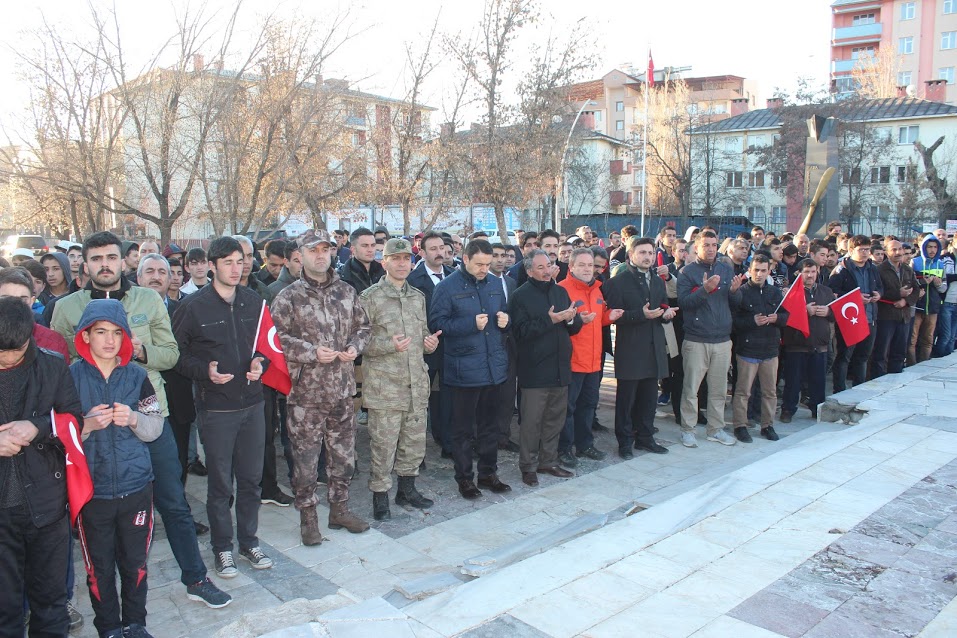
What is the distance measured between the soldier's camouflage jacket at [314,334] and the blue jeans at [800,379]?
5.82 meters

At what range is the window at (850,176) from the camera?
3912cm

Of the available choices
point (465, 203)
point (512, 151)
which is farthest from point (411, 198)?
point (512, 151)

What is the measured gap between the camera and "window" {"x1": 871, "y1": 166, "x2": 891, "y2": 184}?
42562mm

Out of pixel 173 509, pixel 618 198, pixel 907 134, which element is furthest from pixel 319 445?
pixel 618 198

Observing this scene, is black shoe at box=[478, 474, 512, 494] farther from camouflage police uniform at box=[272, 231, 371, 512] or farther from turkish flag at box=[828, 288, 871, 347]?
turkish flag at box=[828, 288, 871, 347]

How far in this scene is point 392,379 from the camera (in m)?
5.28

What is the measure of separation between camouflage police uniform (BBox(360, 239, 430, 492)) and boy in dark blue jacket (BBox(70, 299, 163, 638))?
1.87 m

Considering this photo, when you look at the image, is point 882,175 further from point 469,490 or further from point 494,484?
point 469,490

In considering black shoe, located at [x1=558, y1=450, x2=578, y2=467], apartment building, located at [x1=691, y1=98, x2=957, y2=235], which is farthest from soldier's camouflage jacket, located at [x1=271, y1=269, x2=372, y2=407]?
apartment building, located at [x1=691, y1=98, x2=957, y2=235]

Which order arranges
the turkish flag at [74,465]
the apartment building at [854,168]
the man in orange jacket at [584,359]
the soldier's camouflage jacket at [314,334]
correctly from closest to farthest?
the turkish flag at [74,465] → the soldier's camouflage jacket at [314,334] → the man in orange jacket at [584,359] → the apartment building at [854,168]

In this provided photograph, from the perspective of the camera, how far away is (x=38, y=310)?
491 cm

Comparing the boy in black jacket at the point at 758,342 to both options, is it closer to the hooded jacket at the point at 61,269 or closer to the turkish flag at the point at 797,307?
the turkish flag at the point at 797,307

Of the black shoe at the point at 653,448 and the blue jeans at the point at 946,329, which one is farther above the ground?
the blue jeans at the point at 946,329

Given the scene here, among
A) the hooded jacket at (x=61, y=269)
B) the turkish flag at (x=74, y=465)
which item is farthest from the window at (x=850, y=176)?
the turkish flag at (x=74, y=465)
